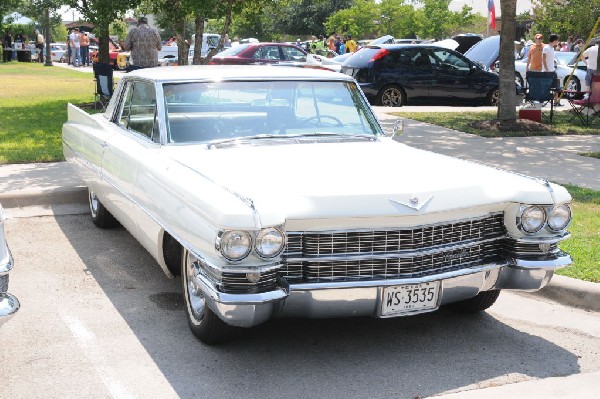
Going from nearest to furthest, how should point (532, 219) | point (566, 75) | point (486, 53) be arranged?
point (532, 219)
point (486, 53)
point (566, 75)

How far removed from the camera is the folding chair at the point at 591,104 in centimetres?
1481

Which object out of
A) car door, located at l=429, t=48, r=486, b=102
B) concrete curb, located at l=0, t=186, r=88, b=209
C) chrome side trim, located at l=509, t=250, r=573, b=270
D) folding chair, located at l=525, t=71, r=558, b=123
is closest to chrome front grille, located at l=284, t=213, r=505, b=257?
chrome side trim, located at l=509, t=250, r=573, b=270

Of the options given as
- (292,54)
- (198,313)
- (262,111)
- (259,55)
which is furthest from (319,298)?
(292,54)

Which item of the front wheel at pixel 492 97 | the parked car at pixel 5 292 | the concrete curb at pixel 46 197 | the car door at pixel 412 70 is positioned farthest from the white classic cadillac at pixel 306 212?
the front wheel at pixel 492 97

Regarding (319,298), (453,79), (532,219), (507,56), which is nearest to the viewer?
(319,298)

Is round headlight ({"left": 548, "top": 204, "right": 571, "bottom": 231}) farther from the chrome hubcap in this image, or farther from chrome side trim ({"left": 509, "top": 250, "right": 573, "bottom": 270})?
the chrome hubcap

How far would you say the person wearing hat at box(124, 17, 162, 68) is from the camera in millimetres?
15906

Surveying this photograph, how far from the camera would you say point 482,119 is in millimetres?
15680

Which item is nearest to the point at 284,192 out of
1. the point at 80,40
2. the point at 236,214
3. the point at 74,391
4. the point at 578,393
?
the point at 236,214

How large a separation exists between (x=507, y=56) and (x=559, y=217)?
923 centimetres

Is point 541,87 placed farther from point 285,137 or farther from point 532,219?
point 532,219

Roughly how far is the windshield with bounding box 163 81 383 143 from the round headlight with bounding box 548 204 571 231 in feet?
5.35

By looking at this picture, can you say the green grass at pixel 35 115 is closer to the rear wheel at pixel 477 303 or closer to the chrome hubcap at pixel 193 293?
the chrome hubcap at pixel 193 293

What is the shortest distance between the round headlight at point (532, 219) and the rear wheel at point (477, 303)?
2.04ft
